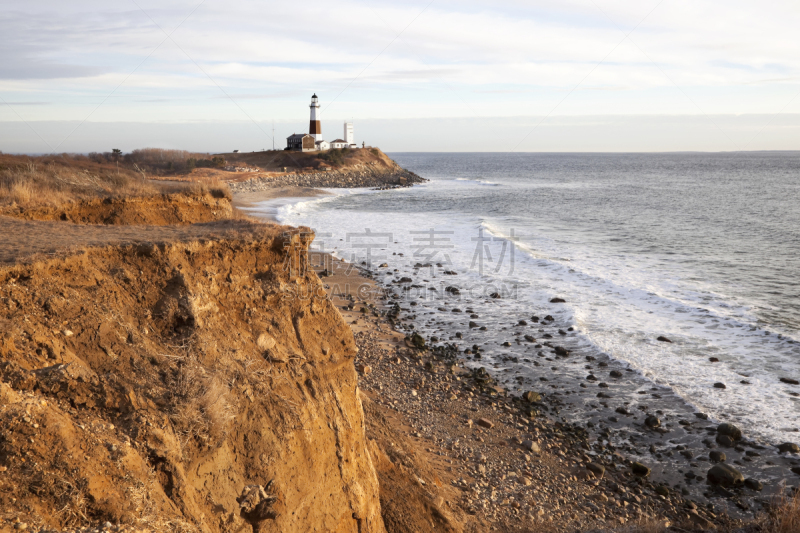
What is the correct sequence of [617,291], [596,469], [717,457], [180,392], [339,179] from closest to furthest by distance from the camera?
[180,392], [596,469], [717,457], [617,291], [339,179]

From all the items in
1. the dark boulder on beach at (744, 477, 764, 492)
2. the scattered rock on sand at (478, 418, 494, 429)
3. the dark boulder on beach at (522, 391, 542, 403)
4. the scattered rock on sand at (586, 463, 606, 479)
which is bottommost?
the dark boulder on beach at (744, 477, 764, 492)

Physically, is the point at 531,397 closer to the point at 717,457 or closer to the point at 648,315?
the point at 717,457

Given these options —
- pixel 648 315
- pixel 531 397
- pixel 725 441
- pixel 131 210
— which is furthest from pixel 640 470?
pixel 131 210

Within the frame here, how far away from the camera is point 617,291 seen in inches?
781

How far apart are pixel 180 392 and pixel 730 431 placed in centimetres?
1084

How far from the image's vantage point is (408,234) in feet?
109

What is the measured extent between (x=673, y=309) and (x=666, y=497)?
1051 cm

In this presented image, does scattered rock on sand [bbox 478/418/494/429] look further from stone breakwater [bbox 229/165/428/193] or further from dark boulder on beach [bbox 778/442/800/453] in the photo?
stone breakwater [bbox 229/165/428/193]

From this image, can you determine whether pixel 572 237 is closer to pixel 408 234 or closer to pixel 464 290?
pixel 408 234

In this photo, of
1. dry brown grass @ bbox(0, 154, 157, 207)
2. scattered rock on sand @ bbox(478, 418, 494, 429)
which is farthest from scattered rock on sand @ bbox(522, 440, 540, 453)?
dry brown grass @ bbox(0, 154, 157, 207)

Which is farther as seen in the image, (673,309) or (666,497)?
(673,309)

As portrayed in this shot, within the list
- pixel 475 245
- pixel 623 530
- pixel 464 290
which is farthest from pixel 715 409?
pixel 475 245

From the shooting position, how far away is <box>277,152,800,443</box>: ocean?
41.7ft

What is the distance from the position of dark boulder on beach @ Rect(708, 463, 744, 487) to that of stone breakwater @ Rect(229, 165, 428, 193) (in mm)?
49395
